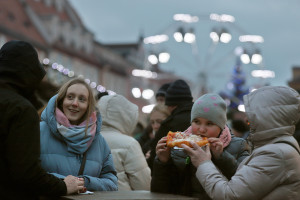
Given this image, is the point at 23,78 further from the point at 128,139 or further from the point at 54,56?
the point at 54,56

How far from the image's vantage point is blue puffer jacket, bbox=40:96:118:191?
4414mm

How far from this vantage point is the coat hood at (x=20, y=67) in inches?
147

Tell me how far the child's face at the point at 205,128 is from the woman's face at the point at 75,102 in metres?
1.06

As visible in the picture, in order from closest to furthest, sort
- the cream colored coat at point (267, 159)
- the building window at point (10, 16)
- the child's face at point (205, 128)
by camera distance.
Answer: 1. the cream colored coat at point (267, 159)
2. the child's face at point (205, 128)
3. the building window at point (10, 16)

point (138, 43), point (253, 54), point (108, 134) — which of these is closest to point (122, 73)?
point (138, 43)

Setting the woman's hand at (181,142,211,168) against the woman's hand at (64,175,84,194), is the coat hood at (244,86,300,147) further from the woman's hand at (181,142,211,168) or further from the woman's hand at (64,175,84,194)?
the woman's hand at (64,175,84,194)

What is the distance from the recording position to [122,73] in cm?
6209

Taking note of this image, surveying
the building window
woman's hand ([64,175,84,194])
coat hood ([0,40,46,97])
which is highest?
the building window

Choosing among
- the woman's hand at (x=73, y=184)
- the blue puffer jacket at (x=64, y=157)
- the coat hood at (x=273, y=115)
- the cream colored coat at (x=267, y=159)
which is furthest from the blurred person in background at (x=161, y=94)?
the coat hood at (x=273, y=115)

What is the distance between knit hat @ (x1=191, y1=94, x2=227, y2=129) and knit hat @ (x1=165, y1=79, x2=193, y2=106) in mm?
1815

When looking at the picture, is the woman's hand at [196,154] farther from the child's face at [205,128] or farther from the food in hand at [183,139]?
the child's face at [205,128]

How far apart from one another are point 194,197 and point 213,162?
0.31 m

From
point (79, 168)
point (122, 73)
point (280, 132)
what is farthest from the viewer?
point (122, 73)

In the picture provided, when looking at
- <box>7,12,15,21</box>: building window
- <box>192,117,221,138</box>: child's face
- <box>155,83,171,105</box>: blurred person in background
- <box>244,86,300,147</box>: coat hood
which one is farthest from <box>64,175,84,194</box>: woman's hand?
<box>7,12,15,21</box>: building window
